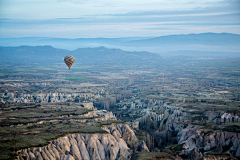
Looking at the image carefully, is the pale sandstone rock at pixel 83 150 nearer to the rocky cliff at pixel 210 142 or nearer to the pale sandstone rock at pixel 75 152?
the pale sandstone rock at pixel 75 152

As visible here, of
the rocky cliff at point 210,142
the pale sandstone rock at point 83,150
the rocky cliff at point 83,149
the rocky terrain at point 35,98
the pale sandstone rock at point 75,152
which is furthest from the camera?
the rocky terrain at point 35,98

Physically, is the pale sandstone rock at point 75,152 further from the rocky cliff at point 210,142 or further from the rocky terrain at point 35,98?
the rocky terrain at point 35,98

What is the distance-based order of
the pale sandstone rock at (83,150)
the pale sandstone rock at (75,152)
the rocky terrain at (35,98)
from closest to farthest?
1. the pale sandstone rock at (75,152)
2. the pale sandstone rock at (83,150)
3. the rocky terrain at (35,98)

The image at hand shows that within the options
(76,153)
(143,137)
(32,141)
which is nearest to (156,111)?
(143,137)

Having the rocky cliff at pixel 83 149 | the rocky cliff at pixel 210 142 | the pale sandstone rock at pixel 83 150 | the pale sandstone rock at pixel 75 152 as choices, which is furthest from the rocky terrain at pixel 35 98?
the rocky cliff at pixel 210 142

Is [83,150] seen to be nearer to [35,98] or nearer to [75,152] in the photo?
[75,152]

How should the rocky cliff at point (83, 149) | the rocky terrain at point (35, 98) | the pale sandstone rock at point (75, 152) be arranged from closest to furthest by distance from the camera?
the rocky cliff at point (83, 149) → the pale sandstone rock at point (75, 152) → the rocky terrain at point (35, 98)

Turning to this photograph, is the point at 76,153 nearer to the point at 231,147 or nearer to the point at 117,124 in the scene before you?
the point at 117,124

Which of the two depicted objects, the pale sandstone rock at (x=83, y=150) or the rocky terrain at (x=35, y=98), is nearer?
the pale sandstone rock at (x=83, y=150)

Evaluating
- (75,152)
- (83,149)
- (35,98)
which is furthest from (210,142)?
(35,98)

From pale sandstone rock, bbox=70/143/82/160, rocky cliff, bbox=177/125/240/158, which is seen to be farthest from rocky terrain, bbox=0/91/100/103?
rocky cliff, bbox=177/125/240/158
